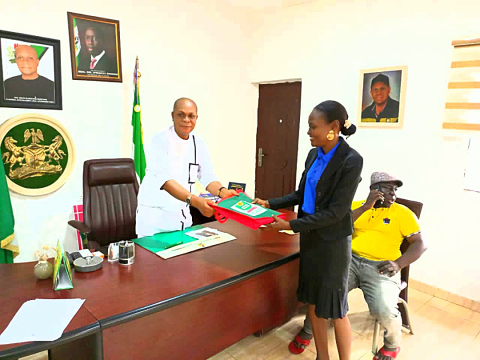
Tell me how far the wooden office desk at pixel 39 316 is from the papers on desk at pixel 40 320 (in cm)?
1

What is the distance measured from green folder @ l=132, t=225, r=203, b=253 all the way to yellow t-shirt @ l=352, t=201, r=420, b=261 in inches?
46.6

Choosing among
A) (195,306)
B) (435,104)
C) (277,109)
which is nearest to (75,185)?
(195,306)

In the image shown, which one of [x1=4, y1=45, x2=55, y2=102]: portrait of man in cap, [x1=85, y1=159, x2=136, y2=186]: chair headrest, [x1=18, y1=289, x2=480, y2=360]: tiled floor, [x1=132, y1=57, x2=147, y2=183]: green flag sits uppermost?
[x1=4, y1=45, x2=55, y2=102]: portrait of man in cap

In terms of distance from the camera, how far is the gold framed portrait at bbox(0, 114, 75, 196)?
9.37 ft

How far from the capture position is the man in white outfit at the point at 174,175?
2.23 meters

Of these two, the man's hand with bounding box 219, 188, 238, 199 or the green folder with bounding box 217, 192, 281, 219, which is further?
the man's hand with bounding box 219, 188, 238, 199

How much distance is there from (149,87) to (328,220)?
265 cm

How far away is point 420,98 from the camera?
3.06 m

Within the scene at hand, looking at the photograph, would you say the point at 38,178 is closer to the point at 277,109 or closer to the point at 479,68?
the point at 277,109

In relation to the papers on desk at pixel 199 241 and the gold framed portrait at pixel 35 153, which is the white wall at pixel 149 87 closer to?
the gold framed portrait at pixel 35 153

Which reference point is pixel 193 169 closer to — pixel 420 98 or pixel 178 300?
pixel 178 300

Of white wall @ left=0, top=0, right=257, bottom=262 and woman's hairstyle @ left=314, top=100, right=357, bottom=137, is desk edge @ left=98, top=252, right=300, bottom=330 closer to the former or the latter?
woman's hairstyle @ left=314, top=100, right=357, bottom=137

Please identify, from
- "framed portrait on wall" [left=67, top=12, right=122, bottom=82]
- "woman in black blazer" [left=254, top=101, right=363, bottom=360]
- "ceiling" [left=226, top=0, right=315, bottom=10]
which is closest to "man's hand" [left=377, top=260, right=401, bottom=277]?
"woman in black blazer" [left=254, top=101, right=363, bottom=360]

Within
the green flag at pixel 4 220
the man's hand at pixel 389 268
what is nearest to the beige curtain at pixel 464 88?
the man's hand at pixel 389 268
